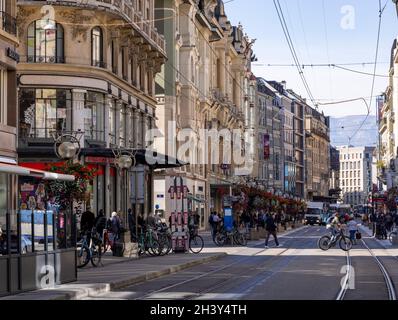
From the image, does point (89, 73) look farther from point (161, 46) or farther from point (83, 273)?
point (83, 273)

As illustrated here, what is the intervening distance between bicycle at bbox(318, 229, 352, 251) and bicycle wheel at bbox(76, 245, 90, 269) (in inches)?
724

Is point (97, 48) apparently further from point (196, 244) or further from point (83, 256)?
point (83, 256)

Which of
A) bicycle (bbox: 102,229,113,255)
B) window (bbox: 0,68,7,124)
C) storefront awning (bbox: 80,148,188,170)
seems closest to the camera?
bicycle (bbox: 102,229,113,255)

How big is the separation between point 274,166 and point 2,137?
112151mm

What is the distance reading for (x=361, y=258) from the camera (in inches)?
1512

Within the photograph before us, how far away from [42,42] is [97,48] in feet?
10.8

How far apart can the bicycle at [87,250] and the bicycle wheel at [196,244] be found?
11.6m

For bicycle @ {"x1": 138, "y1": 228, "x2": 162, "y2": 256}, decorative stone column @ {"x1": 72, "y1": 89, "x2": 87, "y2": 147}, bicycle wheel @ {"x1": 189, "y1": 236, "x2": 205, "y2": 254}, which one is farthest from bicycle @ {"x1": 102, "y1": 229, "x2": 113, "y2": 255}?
decorative stone column @ {"x1": 72, "y1": 89, "x2": 87, "y2": 147}

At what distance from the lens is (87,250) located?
2942 cm

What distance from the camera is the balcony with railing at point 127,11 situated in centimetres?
4678

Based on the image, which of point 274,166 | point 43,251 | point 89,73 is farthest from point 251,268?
point 274,166

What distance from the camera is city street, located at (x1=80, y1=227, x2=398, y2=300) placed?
2083cm

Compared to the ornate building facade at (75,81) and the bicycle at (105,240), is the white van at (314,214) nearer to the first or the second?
the ornate building facade at (75,81)

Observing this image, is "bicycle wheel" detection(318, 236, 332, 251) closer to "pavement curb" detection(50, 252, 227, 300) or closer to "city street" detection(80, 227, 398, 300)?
"city street" detection(80, 227, 398, 300)
